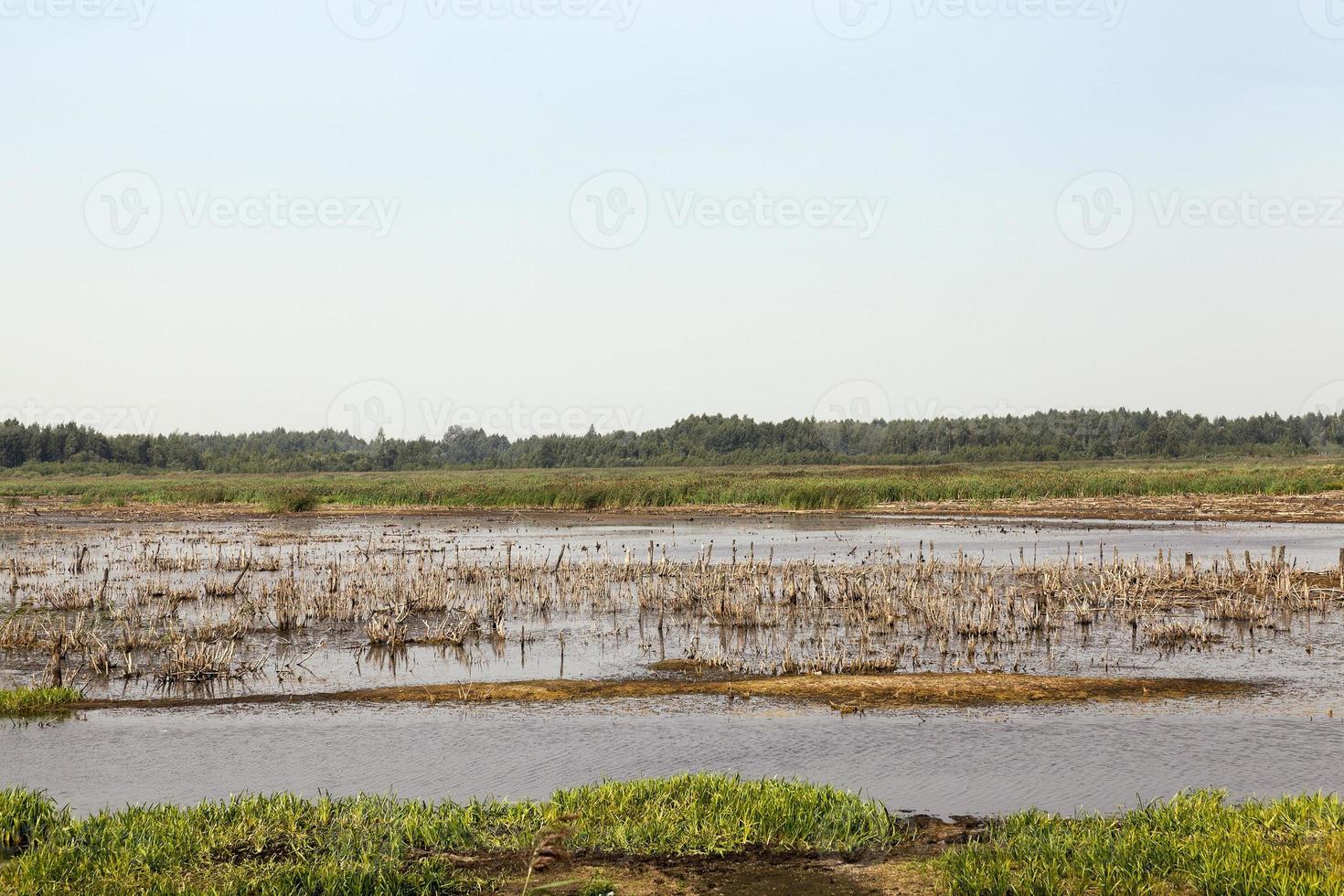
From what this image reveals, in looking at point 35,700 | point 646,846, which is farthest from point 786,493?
point 646,846

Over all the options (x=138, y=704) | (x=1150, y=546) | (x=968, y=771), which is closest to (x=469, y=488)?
(x=1150, y=546)

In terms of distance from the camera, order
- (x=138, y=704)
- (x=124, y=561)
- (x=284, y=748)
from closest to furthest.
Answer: (x=284, y=748), (x=138, y=704), (x=124, y=561)

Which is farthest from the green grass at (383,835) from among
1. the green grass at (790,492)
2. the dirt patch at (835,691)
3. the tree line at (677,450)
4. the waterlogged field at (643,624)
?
the tree line at (677,450)

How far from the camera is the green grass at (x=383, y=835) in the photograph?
27.7 feet

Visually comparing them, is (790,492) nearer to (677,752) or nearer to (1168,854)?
(677,752)

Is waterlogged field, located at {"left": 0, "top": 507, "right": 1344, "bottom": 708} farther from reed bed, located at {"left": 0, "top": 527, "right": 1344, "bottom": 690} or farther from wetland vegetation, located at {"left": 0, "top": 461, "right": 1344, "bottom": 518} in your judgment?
wetland vegetation, located at {"left": 0, "top": 461, "right": 1344, "bottom": 518}

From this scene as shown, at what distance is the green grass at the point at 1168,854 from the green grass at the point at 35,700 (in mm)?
13538

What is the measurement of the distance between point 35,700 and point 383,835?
32.0ft

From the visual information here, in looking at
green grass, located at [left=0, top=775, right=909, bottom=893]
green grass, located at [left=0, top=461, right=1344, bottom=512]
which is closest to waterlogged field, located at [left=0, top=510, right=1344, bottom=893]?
green grass, located at [left=0, top=775, right=909, bottom=893]

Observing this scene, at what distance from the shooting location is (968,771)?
12617 millimetres

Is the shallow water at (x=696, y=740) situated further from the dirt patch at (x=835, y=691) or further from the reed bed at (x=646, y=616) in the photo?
the dirt patch at (x=835, y=691)

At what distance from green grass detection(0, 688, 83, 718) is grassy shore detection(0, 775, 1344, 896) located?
20.0 ft

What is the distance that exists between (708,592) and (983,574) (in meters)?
9.70

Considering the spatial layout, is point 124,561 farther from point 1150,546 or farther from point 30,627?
point 1150,546
